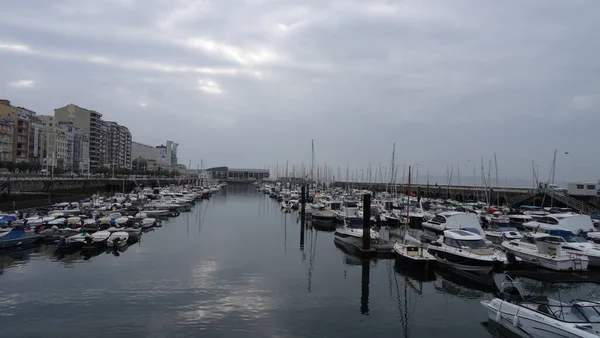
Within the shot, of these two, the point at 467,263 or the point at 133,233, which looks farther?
the point at 133,233

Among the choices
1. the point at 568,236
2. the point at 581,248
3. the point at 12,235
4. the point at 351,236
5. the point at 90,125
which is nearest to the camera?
the point at 581,248

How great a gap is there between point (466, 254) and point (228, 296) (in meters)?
→ 14.4

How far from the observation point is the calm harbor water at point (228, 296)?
16.3m

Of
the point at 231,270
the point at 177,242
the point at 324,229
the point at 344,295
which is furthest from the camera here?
the point at 324,229

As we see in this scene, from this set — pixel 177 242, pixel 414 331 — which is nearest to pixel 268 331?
pixel 414 331

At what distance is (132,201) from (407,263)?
48205mm

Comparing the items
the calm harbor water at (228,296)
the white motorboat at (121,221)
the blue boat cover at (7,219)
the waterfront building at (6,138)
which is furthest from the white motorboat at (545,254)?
the waterfront building at (6,138)

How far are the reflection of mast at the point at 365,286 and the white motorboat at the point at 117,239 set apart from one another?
1934cm

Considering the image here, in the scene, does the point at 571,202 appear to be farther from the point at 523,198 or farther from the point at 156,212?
the point at 156,212

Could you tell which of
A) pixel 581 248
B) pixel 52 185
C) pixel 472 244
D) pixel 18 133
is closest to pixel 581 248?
pixel 581 248

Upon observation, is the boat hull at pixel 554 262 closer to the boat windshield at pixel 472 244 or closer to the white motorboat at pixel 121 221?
the boat windshield at pixel 472 244

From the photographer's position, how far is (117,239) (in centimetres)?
3231

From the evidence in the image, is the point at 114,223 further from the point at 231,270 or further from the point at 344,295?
the point at 344,295

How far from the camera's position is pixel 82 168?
12925cm
